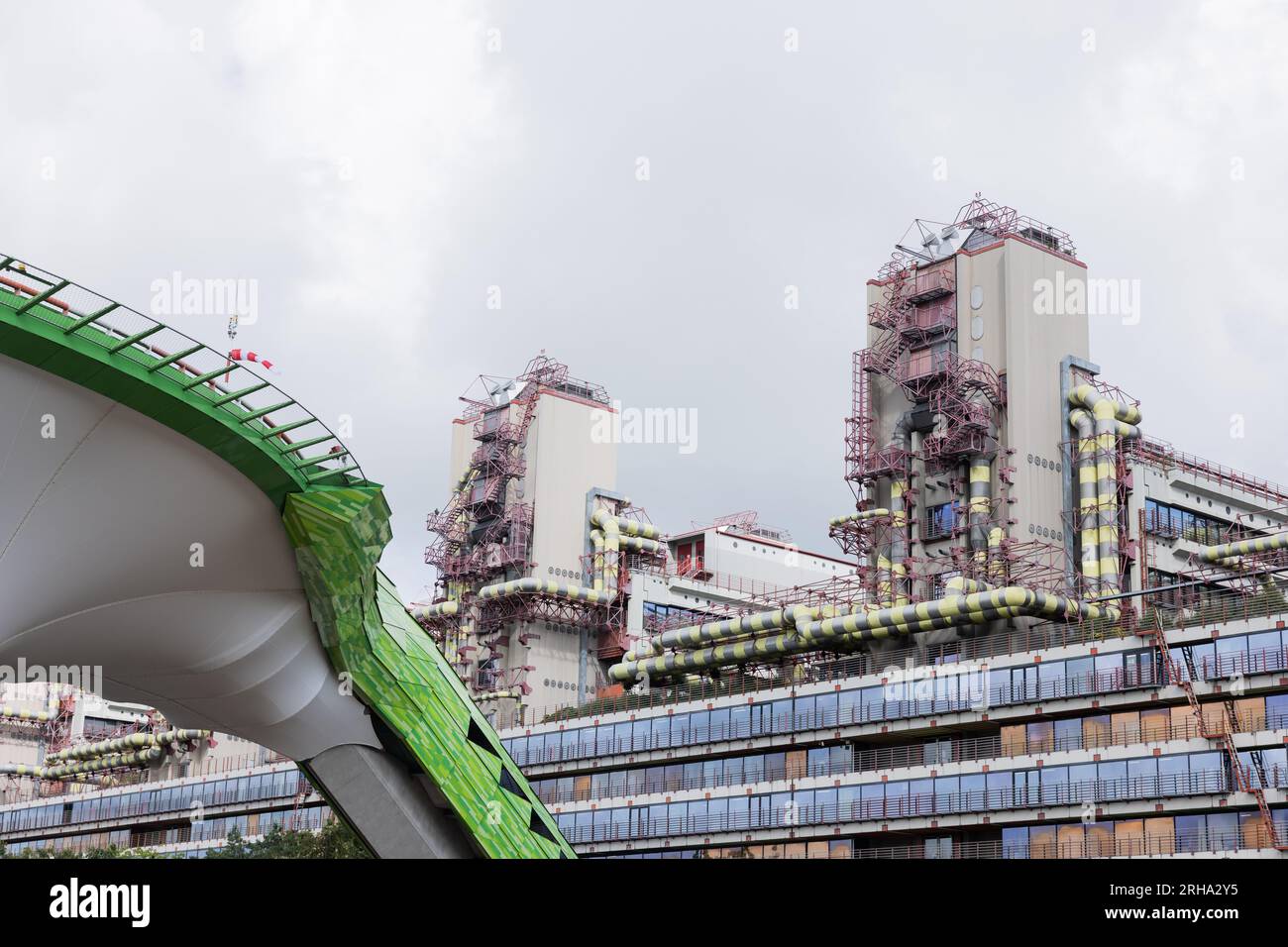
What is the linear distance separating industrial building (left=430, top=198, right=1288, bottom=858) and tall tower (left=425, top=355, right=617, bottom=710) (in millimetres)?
661

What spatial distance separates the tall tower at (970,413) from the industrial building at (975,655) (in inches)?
5.5

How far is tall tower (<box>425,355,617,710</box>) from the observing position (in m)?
102

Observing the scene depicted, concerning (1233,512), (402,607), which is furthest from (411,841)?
(1233,512)

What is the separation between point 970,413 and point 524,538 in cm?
3447

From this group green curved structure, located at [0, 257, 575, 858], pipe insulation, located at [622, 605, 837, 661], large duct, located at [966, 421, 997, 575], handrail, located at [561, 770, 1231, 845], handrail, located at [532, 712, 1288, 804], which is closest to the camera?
green curved structure, located at [0, 257, 575, 858]

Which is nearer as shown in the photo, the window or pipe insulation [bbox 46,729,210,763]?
the window

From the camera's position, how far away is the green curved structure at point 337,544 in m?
33.9

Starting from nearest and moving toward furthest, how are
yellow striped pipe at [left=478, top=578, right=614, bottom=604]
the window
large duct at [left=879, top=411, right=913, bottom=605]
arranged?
1. the window
2. large duct at [left=879, top=411, right=913, bottom=605]
3. yellow striped pipe at [left=478, top=578, right=614, bottom=604]

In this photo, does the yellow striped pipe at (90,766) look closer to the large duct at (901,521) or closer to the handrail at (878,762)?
the handrail at (878,762)

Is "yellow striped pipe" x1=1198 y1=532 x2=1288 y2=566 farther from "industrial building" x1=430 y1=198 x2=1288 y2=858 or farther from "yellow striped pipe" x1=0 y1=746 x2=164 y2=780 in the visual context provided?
"yellow striped pipe" x1=0 y1=746 x2=164 y2=780

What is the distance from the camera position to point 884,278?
3556 inches
